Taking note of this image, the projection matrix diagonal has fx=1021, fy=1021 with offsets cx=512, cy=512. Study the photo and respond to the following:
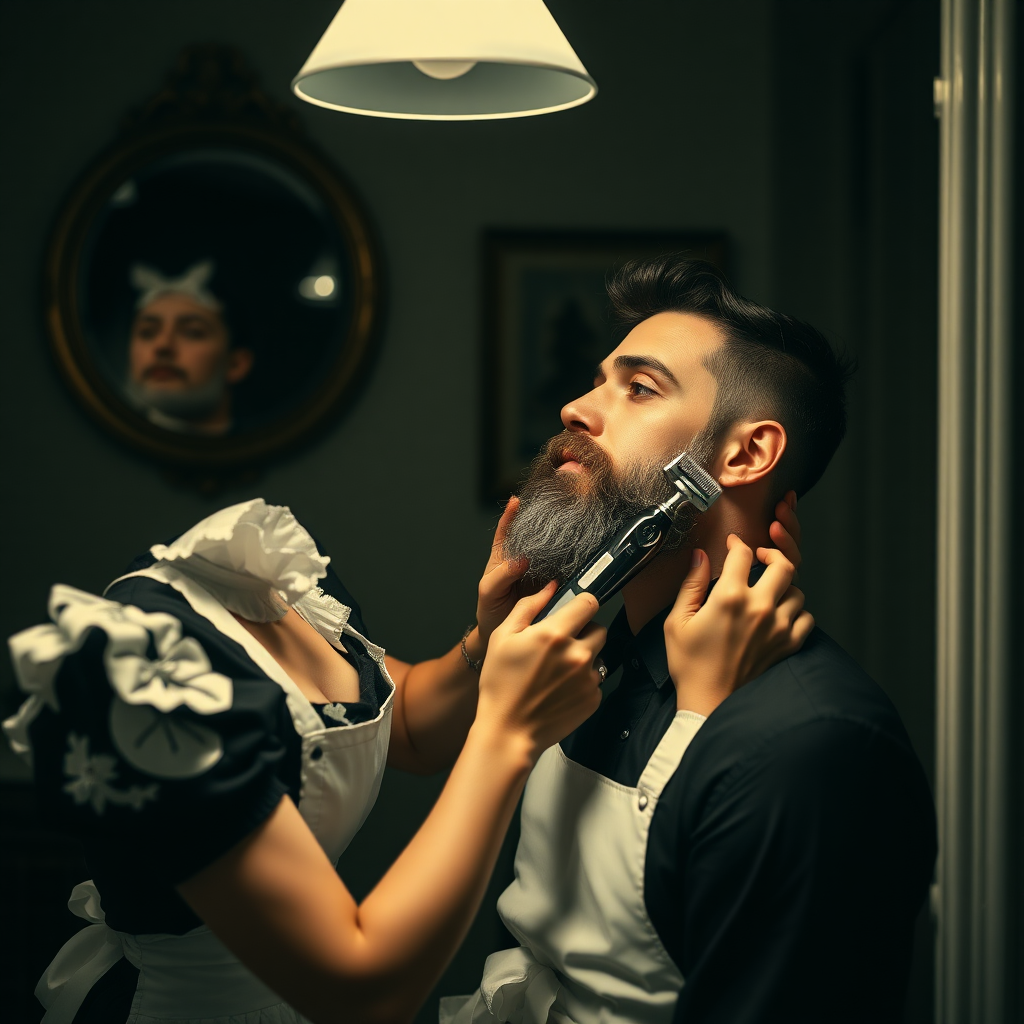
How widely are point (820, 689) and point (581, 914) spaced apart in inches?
12.9

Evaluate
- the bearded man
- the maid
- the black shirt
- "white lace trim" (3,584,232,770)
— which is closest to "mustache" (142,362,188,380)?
the bearded man

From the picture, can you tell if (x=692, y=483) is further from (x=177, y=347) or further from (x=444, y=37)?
(x=177, y=347)

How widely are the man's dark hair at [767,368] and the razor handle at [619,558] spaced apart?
22 centimetres

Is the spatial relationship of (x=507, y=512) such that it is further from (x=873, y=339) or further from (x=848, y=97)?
(x=848, y=97)

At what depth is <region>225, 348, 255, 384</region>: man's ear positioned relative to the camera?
239 centimetres

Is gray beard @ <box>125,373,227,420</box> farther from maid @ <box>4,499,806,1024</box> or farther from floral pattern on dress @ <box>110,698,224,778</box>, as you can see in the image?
floral pattern on dress @ <box>110,698,224,778</box>

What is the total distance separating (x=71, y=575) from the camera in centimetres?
242

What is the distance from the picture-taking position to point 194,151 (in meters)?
2.35

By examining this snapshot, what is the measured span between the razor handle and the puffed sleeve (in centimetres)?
36

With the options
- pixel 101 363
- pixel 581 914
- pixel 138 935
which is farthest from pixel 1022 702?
pixel 101 363

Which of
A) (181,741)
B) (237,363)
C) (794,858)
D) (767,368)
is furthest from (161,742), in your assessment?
(237,363)

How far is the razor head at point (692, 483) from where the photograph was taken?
1.03 m

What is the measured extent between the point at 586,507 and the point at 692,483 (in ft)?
0.49

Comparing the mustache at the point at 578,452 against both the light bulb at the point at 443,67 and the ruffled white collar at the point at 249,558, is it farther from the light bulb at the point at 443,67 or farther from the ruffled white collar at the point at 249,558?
the light bulb at the point at 443,67
